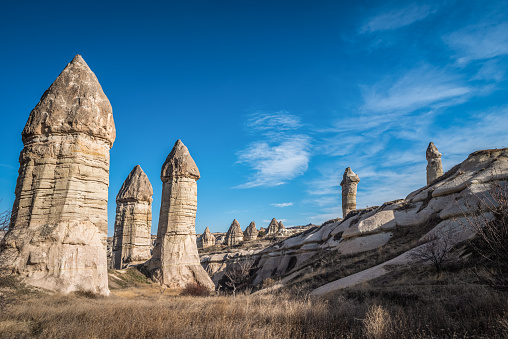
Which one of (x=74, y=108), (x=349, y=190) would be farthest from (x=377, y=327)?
(x=349, y=190)

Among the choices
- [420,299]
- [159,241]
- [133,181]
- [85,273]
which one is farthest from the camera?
[133,181]

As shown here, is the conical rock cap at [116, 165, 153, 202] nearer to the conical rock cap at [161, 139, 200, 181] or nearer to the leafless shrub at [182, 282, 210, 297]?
the conical rock cap at [161, 139, 200, 181]

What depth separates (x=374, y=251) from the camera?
16812 millimetres

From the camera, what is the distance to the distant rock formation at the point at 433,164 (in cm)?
3407

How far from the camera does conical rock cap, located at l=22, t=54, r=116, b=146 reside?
1317 centimetres

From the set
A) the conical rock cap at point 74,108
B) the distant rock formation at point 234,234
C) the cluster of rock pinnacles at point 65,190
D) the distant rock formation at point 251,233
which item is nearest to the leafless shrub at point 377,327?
the cluster of rock pinnacles at point 65,190

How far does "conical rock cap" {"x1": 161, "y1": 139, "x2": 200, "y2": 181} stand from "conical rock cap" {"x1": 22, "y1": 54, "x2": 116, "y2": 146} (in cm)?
807

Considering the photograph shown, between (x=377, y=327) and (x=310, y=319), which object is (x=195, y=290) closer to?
(x=310, y=319)

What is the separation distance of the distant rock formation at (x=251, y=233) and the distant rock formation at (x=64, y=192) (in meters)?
40.8

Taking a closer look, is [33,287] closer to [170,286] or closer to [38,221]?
[38,221]

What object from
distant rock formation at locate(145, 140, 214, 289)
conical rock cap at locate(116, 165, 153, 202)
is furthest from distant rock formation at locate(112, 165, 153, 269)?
distant rock formation at locate(145, 140, 214, 289)

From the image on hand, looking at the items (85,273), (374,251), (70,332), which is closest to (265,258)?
(374,251)

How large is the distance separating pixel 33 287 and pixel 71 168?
4449 mm

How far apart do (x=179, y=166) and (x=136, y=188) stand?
18.7 feet
